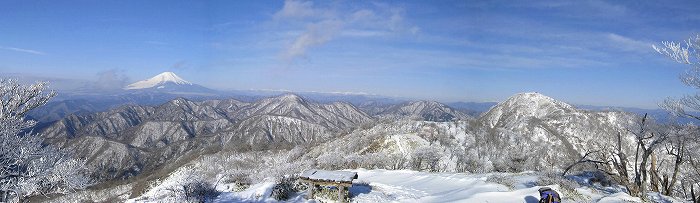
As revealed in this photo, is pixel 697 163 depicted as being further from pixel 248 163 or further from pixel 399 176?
pixel 248 163

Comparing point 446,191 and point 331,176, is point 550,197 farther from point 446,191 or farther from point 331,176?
point 331,176

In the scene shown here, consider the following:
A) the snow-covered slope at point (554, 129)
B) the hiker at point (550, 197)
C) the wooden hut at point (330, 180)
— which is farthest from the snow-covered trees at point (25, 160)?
the snow-covered slope at point (554, 129)

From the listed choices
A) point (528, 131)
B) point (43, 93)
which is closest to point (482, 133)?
point (528, 131)

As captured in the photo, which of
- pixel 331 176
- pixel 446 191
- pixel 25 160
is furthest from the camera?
pixel 446 191

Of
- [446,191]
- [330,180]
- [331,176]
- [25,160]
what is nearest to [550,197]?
[446,191]

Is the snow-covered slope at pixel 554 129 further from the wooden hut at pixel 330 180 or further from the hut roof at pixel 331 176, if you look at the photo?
the wooden hut at pixel 330 180

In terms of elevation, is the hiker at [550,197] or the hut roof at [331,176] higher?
the hiker at [550,197]

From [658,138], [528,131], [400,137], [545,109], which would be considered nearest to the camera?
[658,138]
